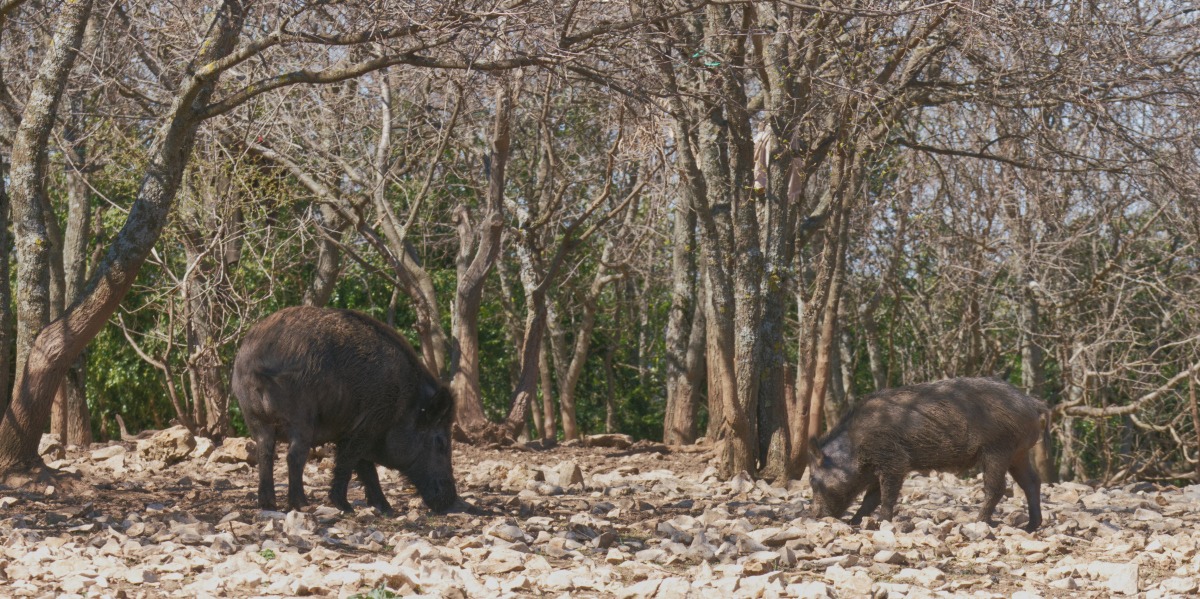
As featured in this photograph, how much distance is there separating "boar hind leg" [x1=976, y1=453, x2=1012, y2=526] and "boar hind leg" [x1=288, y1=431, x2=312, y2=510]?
4.78 metres

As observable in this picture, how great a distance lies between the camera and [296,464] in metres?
7.11

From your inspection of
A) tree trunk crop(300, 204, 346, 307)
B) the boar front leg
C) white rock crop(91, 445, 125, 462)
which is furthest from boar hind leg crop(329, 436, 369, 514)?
tree trunk crop(300, 204, 346, 307)

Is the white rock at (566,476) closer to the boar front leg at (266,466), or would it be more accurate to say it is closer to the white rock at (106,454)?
the boar front leg at (266,466)

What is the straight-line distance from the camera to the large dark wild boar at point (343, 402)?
280 inches

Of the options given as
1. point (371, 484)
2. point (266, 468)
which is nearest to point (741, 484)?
point (371, 484)

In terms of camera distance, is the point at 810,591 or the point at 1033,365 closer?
the point at 810,591

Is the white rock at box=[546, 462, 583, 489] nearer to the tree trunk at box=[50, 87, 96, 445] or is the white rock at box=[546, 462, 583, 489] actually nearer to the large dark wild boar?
the large dark wild boar

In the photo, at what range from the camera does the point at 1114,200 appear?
43.8 ft

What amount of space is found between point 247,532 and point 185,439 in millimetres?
4623

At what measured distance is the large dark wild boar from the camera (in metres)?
7.12

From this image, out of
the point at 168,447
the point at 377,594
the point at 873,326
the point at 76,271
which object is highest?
the point at 76,271

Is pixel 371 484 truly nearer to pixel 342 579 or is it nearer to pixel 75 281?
pixel 342 579

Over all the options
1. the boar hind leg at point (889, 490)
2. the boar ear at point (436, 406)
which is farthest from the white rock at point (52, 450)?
the boar hind leg at point (889, 490)

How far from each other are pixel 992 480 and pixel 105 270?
6781 millimetres
